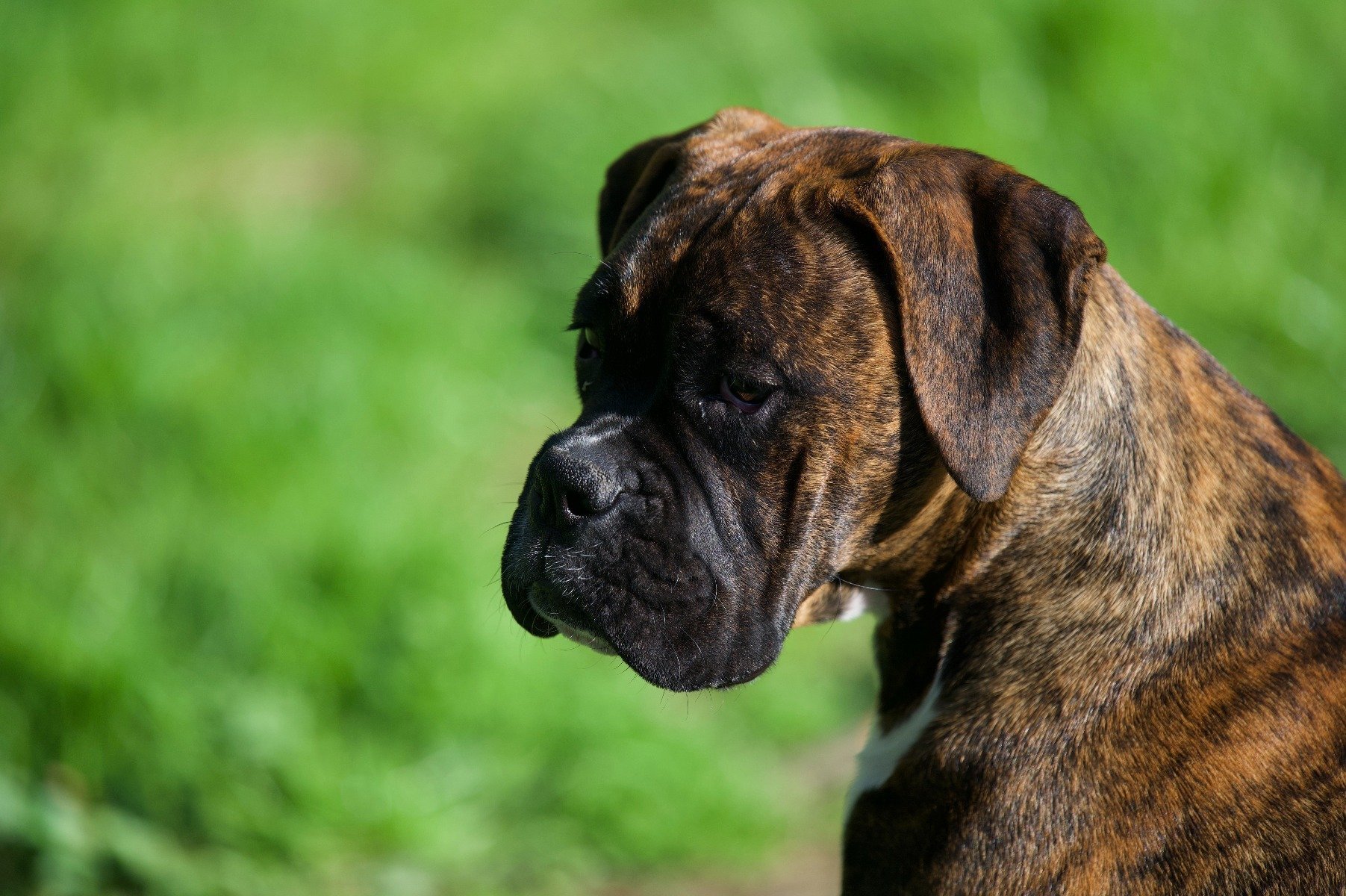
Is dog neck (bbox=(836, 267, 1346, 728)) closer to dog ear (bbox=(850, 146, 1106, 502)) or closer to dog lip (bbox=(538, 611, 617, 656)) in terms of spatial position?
dog ear (bbox=(850, 146, 1106, 502))

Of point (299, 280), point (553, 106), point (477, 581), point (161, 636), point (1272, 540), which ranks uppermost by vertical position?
point (553, 106)

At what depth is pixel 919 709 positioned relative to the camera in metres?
3.00

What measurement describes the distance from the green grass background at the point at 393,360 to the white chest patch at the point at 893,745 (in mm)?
1399

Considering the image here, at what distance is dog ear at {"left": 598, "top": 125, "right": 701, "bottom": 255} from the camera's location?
360cm

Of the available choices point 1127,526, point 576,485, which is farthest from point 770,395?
point 1127,526

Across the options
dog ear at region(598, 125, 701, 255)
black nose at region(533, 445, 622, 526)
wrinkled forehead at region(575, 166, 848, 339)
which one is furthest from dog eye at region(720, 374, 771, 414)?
dog ear at region(598, 125, 701, 255)

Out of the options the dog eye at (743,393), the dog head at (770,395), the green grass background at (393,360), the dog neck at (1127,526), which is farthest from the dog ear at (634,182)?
the dog neck at (1127,526)

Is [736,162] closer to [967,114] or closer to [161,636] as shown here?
[161,636]

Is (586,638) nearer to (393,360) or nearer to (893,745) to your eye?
(893,745)

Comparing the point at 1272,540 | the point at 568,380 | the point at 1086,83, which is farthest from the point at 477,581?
the point at 1086,83

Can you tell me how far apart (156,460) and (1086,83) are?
211 inches

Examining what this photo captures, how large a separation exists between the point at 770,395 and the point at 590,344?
0.64m

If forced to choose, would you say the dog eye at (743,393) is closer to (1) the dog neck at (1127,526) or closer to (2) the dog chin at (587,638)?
(1) the dog neck at (1127,526)

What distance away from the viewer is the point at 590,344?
334 centimetres
